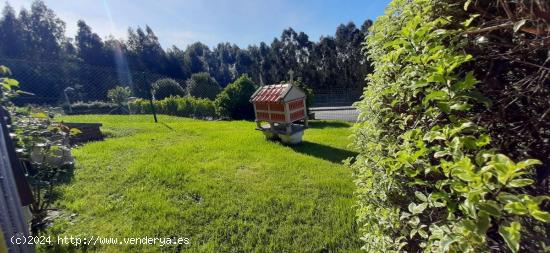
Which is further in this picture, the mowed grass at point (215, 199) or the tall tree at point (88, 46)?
the tall tree at point (88, 46)

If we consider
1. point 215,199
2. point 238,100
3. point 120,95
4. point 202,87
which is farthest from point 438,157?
point 202,87

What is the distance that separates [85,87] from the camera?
11.8m

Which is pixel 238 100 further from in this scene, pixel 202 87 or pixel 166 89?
pixel 202 87

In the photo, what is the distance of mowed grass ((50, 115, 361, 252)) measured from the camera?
2.11 m

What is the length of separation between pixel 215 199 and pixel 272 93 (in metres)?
3.34

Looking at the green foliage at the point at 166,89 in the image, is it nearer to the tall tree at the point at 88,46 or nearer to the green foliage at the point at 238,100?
the green foliage at the point at 238,100

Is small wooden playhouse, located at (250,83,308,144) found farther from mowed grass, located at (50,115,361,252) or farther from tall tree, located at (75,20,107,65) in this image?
tall tree, located at (75,20,107,65)

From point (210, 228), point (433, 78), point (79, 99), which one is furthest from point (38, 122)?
point (79, 99)

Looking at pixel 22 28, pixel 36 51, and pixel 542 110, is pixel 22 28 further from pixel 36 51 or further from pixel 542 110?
pixel 542 110

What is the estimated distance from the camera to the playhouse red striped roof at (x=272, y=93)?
528 cm

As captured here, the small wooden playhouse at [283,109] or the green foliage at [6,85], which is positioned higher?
the green foliage at [6,85]

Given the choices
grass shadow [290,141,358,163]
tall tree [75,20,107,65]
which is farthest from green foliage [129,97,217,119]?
tall tree [75,20,107,65]

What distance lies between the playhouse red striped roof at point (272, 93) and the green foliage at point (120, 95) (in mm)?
15559

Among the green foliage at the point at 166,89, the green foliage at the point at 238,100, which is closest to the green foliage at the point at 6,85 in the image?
the green foliage at the point at 238,100
